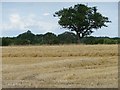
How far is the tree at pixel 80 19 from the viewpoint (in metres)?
53.3

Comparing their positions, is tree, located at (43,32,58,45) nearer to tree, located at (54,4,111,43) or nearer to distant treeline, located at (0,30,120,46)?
distant treeline, located at (0,30,120,46)

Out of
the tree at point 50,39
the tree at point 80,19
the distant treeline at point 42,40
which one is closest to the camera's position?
the distant treeline at point 42,40

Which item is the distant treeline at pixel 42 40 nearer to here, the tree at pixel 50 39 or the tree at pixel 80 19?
the tree at pixel 50 39

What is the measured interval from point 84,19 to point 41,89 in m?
48.1

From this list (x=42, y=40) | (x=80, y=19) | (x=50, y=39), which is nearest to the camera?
(x=42, y=40)

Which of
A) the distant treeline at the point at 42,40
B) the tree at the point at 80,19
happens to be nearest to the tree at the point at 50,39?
the distant treeline at the point at 42,40

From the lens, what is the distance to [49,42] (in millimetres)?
41375

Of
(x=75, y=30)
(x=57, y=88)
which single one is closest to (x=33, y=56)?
(x=57, y=88)

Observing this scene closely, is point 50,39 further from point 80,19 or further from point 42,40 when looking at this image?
point 80,19

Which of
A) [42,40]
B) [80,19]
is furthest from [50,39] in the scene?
[80,19]

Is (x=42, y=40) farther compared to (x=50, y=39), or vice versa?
(x=50, y=39)

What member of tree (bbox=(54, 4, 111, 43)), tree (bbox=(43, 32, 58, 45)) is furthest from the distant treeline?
tree (bbox=(54, 4, 111, 43))

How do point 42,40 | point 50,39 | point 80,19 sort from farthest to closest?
point 80,19
point 50,39
point 42,40

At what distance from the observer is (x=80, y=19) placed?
179 ft
